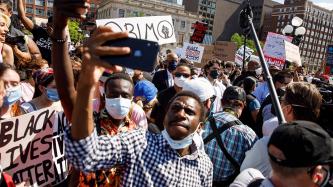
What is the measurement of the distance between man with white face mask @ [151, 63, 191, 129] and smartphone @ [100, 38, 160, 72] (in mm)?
2777

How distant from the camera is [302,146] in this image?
1.56 m

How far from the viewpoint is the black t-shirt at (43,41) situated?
5852 millimetres

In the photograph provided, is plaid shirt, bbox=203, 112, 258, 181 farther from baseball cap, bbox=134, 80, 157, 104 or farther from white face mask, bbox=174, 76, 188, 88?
white face mask, bbox=174, 76, 188, 88

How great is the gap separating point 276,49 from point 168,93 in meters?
4.94

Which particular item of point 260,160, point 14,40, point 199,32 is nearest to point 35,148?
point 260,160

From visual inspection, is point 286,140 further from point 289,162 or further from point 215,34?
point 215,34

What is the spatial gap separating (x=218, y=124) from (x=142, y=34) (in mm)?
3288

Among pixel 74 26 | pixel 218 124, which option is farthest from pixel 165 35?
pixel 74 26

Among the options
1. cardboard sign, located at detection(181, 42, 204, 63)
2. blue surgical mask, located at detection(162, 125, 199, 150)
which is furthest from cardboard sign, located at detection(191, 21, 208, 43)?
blue surgical mask, located at detection(162, 125, 199, 150)

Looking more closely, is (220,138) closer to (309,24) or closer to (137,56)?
(137,56)

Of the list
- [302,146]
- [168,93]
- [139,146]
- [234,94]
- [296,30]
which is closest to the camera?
[302,146]

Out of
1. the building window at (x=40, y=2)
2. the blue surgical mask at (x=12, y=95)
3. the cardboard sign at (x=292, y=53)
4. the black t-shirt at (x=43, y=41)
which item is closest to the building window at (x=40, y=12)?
the building window at (x=40, y=2)

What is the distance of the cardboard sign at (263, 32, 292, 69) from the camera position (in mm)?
8828

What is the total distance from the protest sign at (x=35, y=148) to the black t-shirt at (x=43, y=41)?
328 cm
